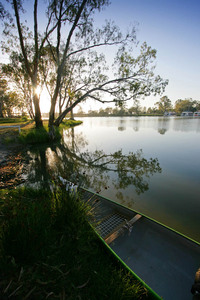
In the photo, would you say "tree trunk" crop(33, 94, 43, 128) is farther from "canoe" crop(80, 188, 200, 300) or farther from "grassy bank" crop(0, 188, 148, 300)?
"canoe" crop(80, 188, 200, 300)

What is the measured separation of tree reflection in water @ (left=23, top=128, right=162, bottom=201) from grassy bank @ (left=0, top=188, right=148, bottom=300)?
212 cm

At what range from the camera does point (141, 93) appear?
13039mm

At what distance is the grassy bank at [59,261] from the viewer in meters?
1.63

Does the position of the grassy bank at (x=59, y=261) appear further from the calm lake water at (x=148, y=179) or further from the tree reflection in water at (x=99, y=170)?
the tree reflection in water at (x=99, y=170)

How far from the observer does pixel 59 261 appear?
196 cm

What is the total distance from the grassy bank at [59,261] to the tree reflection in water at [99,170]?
2.12 m

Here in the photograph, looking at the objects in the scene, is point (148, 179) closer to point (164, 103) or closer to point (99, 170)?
point (99, 170)

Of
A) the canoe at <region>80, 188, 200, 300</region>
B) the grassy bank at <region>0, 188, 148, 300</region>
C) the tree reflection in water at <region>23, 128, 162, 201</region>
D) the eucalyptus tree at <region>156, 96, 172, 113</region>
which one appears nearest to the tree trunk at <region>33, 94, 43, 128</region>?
the tree reflection in water at <region>23, 128, 162, 201</region>

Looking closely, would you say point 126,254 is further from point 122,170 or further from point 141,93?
point 141,93

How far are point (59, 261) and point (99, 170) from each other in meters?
5.26

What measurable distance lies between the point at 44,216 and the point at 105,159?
6559 millimetres

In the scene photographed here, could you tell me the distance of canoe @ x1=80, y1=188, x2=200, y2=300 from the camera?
1.89 meters

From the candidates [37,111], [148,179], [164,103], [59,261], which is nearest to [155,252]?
[59,261]

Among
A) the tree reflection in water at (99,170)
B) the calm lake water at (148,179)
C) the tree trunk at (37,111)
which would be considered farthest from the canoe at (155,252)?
the tree trunk at (37,111)
